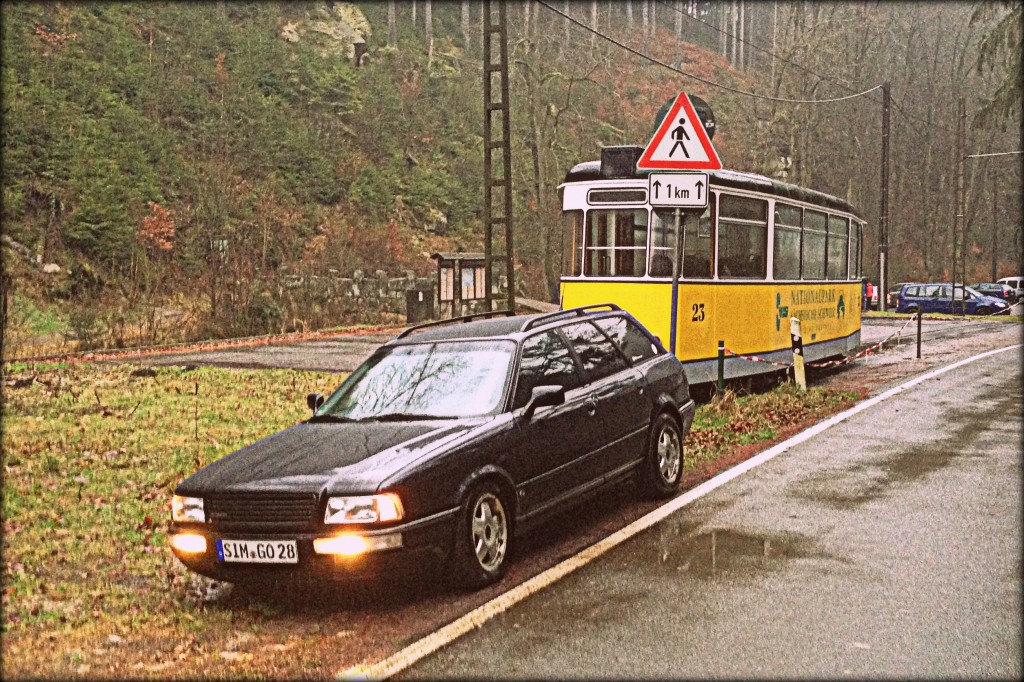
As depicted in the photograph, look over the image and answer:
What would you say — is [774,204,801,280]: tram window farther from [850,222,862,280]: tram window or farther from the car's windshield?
the car's windshield

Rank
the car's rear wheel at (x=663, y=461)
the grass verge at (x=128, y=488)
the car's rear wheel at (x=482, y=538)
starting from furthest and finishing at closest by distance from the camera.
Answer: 1. the car's rear wheel at (x=663, y=461)
2. the car's rear wheel at (x=482, y=538)
3. the grass verge at (x=128, y=488)

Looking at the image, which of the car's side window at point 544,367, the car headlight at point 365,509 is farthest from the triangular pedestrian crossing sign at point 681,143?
the car headlight at point 365,509

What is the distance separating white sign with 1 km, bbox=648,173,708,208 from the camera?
38.8 ft

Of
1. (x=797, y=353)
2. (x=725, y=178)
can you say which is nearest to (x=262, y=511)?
(x=725, y=178)

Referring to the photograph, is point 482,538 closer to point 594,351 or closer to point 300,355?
point 594,351

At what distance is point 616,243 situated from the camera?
15.4m

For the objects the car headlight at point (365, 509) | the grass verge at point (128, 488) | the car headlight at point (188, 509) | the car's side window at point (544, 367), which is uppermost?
the car's side window at point (544, 367)

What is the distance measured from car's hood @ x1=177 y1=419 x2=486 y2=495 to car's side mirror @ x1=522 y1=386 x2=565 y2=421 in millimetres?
410

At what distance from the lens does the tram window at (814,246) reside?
18344 mm

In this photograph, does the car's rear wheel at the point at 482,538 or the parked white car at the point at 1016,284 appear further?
the parked white car at the point at 1016,284

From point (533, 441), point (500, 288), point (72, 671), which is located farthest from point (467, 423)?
point (500, 288)

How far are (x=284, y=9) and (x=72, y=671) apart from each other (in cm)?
5717

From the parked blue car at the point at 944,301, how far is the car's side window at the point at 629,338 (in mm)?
40329

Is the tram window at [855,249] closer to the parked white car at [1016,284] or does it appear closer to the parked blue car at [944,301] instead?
the parked blue car at [944,301]
